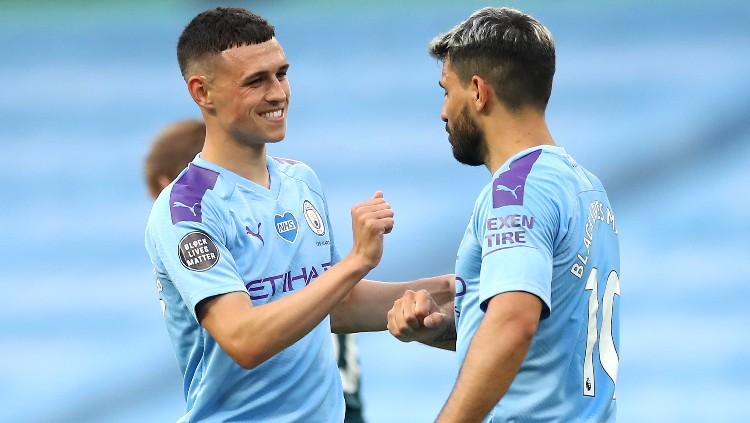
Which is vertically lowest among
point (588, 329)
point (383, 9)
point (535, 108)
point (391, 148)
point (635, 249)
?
point (588, 329)

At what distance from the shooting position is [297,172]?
384cm

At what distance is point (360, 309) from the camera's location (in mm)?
3953

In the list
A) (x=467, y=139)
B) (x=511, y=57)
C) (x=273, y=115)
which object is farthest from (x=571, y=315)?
(x=273, y=115)

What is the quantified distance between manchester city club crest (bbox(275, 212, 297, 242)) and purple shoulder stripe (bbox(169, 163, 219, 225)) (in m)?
0.21

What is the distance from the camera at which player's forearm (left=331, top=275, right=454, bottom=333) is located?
3936 mm

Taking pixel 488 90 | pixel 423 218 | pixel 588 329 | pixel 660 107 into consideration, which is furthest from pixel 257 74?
pixel 660 107

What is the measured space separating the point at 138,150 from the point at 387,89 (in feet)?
4.85

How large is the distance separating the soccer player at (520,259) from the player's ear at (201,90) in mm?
656

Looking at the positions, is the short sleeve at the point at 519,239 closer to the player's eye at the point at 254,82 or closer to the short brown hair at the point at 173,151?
the player's eye at the point at 254,82

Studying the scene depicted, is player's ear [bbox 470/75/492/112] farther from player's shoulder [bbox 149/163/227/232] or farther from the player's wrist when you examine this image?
player's shoulder [bbox 149/163/227/232]

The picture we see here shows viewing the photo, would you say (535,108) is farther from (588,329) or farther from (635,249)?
(635,249)

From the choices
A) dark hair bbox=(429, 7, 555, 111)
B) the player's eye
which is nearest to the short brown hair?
the player's eye

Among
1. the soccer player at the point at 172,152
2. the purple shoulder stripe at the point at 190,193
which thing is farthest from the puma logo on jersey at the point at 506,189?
the soccer player at the point at 172,152

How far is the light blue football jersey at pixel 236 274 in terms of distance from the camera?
11.2ft
